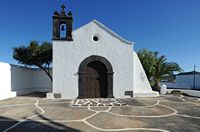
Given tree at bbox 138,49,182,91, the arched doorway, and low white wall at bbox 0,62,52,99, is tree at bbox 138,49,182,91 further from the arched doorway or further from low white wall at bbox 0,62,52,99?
low white wall at bbox 0,62,52,99

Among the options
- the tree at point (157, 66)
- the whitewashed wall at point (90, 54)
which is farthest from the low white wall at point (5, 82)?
the tree at point (157, 66)

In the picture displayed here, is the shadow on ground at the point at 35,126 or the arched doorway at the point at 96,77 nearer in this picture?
the shadow on ground at the point at 35,126

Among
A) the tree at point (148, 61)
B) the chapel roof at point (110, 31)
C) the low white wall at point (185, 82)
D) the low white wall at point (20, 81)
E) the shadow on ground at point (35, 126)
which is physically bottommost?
the low white wall at point (185, 82)

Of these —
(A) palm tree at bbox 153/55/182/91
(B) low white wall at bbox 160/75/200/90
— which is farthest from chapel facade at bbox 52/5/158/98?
(B) low white wall at bbox 160/75/200/90

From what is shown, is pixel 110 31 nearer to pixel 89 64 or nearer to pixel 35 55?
pixel 89 64

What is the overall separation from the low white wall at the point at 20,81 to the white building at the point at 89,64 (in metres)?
0.08

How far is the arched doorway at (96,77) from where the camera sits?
12.8 metres

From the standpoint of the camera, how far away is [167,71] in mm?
18469

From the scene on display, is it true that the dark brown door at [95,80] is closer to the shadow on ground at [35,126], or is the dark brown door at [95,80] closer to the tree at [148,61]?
the shadow on ground at [35,126]

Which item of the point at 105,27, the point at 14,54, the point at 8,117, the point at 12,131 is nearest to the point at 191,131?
the point at 12,131

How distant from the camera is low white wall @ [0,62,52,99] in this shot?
501 inches

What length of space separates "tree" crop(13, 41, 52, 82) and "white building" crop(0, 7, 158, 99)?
10.3 ft

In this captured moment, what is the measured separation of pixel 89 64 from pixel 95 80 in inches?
56.3

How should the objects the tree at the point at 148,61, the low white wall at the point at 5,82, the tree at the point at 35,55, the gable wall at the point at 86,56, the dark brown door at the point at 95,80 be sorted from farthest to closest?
the tree at the point at 148,61 → the tree at the point at 35,55 → the dark brown door at the point at 95,80 → the gable wall at the point at 86,56 → the low white wall at the point at 5,82
